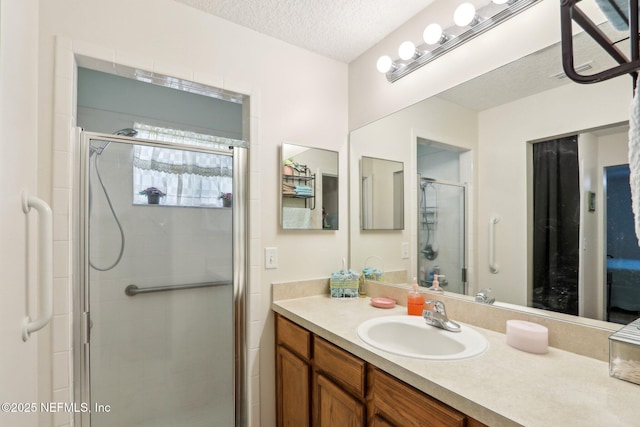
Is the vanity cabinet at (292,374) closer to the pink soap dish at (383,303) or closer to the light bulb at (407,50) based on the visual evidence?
the pink soap dish at (383,303)

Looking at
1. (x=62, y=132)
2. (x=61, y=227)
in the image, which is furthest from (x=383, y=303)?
(x=62, y=132)

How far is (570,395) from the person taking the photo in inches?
32.4

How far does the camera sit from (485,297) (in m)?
1.35

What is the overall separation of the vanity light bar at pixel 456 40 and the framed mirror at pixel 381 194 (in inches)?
19.8

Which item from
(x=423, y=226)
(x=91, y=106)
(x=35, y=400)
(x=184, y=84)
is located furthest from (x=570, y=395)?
(x=91, y=106)

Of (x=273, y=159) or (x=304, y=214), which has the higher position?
(x=273, y=159)

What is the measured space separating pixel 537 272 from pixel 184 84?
185 centimetres

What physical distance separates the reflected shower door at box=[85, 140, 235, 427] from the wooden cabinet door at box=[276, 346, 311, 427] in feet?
0.88

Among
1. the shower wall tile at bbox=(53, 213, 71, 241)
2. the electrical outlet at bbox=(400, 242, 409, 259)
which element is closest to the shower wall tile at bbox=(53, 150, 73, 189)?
the shower wall tile at bbox=(53, 213, 71, 241)

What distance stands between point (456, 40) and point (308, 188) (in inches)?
42.6

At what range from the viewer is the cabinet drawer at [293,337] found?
4.83 ft

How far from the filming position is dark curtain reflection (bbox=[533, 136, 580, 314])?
1118 mm

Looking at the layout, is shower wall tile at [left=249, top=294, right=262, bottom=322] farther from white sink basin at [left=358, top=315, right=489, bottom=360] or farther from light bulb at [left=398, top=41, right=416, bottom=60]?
light bulb at [left=398, top=41, right=416, bottom=60]

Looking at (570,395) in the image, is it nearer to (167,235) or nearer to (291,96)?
(167,235)
